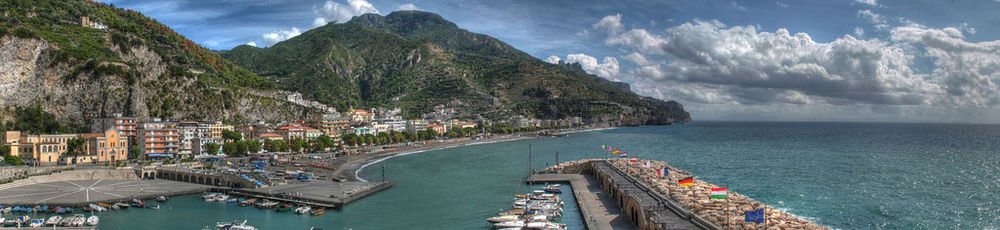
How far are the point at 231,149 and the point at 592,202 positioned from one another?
5470 centimetres

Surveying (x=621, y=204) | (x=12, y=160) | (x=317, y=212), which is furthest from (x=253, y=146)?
(x=621, y=204)

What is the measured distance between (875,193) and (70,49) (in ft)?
344

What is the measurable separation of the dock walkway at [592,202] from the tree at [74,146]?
51.3 metres

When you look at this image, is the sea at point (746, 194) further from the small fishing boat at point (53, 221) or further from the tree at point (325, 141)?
the tree at point (325, 141)

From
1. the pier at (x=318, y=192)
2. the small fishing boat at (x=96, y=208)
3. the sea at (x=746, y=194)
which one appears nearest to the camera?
the sea at (x=746, y=194)

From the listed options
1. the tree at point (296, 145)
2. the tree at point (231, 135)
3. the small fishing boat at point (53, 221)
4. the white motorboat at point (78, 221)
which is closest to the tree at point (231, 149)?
the tree at point (231, 135)

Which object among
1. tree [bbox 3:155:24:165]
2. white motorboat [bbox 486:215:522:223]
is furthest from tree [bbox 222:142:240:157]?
white motorboat [bbox 486:215:522:223]

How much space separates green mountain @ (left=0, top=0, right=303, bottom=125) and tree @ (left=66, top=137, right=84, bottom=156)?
1732 cm

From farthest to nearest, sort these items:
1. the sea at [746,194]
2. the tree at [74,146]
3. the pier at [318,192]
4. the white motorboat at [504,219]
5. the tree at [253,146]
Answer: the tree at [253,146] → the tree at [74,146] → the pier at [318,192] → the sea at [746,194] → the white motorboat at [504,219]

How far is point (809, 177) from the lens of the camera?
64562mm

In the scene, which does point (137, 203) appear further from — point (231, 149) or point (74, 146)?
point (231, 149)

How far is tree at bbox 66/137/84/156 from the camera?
66.6 m

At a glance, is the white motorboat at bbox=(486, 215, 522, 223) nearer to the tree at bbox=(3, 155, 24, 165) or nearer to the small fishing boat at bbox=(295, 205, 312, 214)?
the small fishing boat at bbox=(295, 205, 312, 214)

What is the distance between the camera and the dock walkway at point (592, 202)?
38.4 m
